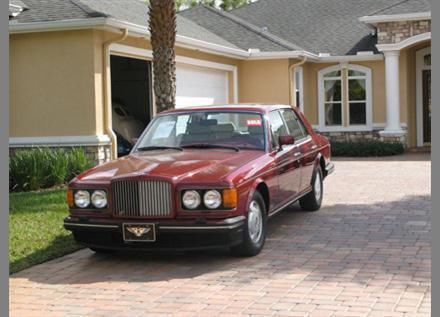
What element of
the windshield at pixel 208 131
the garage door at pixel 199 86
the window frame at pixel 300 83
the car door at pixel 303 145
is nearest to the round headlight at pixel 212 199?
the windshield at pixel 208 131

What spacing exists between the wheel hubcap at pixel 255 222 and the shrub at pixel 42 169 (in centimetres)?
658

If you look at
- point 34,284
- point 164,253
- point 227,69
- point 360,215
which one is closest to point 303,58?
point 227,69

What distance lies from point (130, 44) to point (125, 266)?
9.42 meters

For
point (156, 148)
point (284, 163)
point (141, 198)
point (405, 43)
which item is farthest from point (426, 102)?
point (141, 198)

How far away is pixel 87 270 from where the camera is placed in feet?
24.0

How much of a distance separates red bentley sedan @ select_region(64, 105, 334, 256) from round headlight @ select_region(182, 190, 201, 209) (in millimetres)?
10

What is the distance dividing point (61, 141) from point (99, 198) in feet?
25.9

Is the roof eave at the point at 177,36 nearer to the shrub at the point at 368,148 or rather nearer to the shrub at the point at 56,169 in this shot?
the shrub at the point at 56,169

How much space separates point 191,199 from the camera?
7.06 meters

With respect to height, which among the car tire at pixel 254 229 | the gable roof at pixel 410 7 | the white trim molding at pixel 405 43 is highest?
the gable roof at pixel 410 7

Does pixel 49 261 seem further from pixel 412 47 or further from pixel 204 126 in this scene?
pixel 412 47

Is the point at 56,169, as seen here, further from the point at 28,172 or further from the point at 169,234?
the point at 169,234

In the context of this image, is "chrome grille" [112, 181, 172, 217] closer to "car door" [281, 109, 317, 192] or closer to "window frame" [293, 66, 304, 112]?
"car door" [281, 109, 317, 192]

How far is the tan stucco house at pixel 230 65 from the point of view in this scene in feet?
48.5
